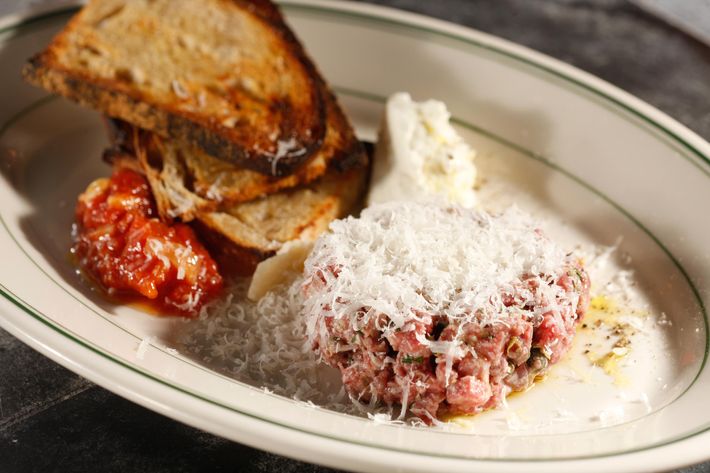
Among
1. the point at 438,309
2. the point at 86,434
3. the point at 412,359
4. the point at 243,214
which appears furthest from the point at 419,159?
the point at 86,434

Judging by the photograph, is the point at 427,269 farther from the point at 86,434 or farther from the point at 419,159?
the point at 86,434

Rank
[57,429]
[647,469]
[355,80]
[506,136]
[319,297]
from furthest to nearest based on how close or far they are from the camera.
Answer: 1. [355,80]
2. [506,136]
3. [319,297]
4. [57,429]
5. [647,469]

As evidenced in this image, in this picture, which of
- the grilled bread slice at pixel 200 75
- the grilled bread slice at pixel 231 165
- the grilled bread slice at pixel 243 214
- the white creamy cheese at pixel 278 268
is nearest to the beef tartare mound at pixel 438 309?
the white creamy cheese at pixel 278 268

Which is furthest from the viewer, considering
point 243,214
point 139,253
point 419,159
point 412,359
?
point 419,159

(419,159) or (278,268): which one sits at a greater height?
(419,159)

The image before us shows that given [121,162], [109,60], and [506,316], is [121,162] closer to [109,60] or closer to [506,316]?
[109,60]

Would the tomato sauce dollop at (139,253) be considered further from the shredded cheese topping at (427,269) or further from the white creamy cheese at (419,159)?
the white creamy cheese at (419,159)

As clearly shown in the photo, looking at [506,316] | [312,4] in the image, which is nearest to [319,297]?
[506,316]
